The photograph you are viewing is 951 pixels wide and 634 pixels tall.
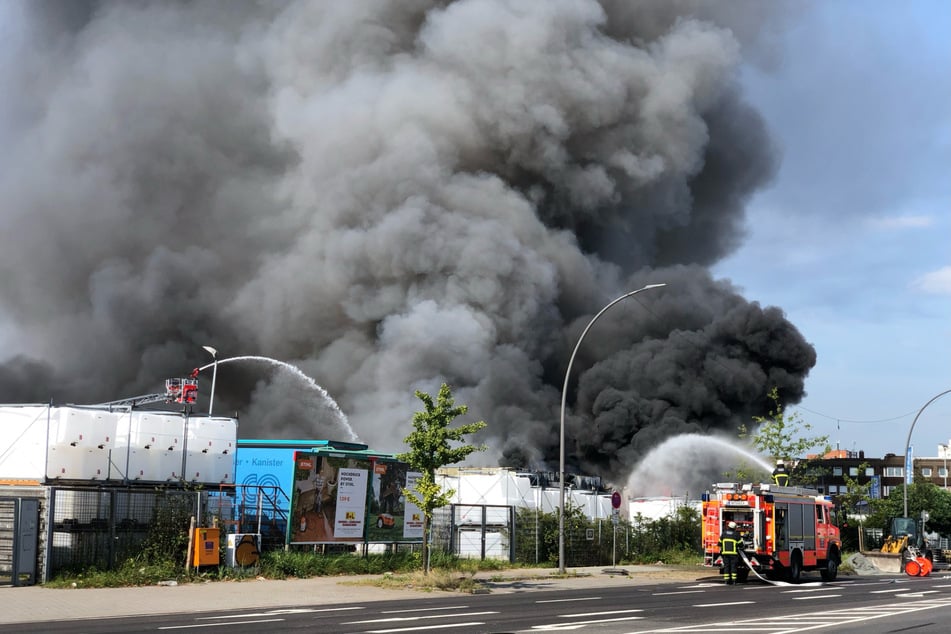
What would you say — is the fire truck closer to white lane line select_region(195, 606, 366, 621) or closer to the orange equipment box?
white lane line select_region(195, 606, 366, 621)

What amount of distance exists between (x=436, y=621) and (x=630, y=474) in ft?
146

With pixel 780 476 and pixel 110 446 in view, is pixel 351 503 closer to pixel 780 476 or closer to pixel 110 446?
pixel 110 446

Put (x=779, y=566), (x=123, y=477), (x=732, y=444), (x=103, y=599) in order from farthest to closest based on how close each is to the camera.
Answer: (x=732, y=444) → (x=779, y=566) → (x=123, y=477) → (x=103, y=599)

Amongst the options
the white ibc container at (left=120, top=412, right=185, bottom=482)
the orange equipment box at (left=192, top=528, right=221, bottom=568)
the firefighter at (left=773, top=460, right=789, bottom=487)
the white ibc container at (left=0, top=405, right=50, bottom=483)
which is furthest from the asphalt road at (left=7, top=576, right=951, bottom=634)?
the firefighter at (left=773, top=460, right=789, bottom=487)

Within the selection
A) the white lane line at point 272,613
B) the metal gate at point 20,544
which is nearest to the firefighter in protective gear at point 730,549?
the white lane line at point 272,613

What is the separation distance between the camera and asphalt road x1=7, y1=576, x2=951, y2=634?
14.1m

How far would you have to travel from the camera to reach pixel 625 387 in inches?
2458

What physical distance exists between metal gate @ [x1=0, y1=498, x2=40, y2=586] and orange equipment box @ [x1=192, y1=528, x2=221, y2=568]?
333 cm

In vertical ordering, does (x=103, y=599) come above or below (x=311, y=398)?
below

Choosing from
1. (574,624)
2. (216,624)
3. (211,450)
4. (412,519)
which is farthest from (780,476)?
(216,624)

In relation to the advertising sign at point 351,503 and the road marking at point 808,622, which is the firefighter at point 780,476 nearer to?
the advertising sign at point 351,503

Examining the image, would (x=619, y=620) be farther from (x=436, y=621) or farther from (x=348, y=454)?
(x=348, y=454)

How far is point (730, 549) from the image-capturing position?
85.7 feet

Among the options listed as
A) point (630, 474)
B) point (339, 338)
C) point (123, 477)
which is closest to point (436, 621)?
point (123, 477)
